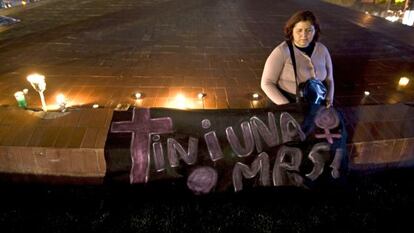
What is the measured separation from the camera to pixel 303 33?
3049 mm

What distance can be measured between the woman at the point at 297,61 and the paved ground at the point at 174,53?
3.36ft

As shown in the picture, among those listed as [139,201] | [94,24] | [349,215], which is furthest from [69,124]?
[94,24]

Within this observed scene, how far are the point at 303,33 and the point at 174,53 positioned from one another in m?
3.76

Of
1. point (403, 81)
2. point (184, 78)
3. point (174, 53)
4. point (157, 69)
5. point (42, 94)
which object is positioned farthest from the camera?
point (174, 53)

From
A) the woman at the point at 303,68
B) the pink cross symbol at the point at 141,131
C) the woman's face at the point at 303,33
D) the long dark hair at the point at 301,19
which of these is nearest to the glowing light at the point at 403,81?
the woman at the point at 303,68

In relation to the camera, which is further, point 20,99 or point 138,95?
point 138,95

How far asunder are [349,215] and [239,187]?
1.04m

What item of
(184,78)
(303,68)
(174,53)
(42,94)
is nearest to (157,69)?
(184,78)

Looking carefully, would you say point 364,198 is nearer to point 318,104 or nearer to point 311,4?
point 318,104

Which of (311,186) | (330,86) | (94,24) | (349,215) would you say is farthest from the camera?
(94,24)

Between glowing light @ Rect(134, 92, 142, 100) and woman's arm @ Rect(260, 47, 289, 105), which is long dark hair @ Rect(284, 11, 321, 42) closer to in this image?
woman's arm @ Rect(260, 47, 289, 105)

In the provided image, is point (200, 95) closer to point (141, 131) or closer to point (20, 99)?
A: point (141, 131)

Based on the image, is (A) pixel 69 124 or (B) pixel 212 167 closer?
(B) pixel 212 167

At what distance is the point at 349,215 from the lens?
2742 mm
